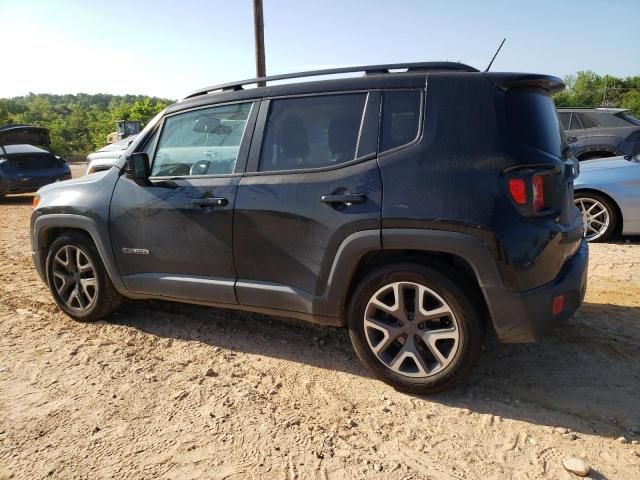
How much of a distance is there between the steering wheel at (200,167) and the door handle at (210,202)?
246 mm

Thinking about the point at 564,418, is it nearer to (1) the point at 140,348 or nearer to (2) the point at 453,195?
(2) the point at 453,195

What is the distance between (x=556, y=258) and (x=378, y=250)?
96 centimetres

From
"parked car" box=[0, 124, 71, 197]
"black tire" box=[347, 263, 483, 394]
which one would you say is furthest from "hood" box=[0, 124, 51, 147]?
"black tire" box=[347, 263, 483, 394]

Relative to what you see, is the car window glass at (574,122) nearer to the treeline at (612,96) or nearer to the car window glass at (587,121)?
the car window glass at (587,121)

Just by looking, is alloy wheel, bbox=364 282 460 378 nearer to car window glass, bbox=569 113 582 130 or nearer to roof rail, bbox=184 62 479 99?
roof rail, bbox=184 62 479 99

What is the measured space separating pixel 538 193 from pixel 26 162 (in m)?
12.1

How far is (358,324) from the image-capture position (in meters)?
2.96

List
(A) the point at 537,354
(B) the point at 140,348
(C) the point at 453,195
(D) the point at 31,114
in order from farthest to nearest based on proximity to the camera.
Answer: (D) the point at 31,114 < (B) the point at 140,348 < (A) the point at 537,354 < (C) the point at 453,195

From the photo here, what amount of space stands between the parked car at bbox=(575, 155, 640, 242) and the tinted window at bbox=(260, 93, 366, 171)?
13.5ft

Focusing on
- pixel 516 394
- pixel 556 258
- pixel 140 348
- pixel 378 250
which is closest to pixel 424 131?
pixel 378 250

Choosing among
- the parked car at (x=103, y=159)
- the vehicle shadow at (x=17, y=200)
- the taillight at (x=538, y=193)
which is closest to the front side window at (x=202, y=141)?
the taillight at (x=538, y=193)

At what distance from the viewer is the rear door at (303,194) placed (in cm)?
285

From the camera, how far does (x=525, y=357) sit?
3297 millimetres

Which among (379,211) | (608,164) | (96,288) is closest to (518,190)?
(379,211)
